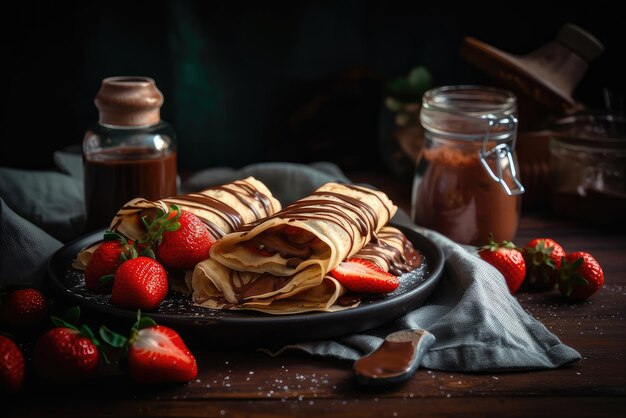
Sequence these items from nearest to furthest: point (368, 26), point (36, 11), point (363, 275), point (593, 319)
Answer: point (363, 275) < point (593, 319) < point (36, 11) < point (368, 26)

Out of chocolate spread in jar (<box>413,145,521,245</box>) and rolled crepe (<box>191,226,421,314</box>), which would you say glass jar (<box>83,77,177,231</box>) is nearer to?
rolled crepe (<box>191,226,421,314</box>)

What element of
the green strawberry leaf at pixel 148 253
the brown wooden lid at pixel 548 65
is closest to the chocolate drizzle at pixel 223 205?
the green strawberry leaf at pixel 148 253

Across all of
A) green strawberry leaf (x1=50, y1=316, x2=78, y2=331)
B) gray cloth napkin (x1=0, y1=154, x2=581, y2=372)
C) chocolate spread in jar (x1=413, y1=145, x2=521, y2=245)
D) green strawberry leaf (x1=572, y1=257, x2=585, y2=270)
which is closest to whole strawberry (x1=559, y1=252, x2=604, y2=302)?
green strawberry leaf (x1=572, y1=257, x2=585, y2=270)

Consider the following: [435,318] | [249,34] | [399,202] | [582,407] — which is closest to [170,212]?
[435,318]

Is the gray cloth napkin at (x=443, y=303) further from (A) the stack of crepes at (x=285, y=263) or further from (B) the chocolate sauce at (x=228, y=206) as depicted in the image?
(B) the chocolate sauce at (x=228, y=206)

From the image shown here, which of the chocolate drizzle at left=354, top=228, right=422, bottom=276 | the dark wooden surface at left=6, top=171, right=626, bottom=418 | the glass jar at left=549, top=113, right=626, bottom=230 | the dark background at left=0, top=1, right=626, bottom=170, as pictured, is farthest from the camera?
the dark background at left=0, top=1, right=626, bottom=170

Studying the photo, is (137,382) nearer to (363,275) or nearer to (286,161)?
(363,275)

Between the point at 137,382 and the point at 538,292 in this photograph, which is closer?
the point at 137,382
